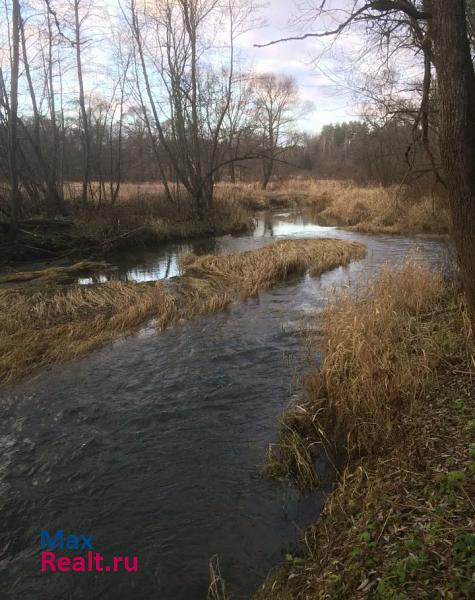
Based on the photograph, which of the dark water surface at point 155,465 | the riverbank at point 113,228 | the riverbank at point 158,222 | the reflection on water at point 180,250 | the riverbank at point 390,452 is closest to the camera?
the riverbank at point 390,452

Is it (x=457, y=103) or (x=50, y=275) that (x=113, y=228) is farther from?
(x=457, y=103)

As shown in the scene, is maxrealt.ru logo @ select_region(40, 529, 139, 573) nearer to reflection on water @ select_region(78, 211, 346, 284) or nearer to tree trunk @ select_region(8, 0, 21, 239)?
reflection on water @ select_region(78, 211, 346, 284)

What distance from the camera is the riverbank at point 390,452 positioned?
2312 millimetres

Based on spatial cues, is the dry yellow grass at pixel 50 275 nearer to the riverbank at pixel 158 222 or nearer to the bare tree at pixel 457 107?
the riverbank at pixel 158 222

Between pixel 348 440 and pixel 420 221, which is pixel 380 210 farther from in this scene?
pixel 348 440

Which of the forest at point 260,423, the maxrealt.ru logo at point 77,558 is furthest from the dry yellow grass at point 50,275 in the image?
the maxrealt.ru logo at point 77,558

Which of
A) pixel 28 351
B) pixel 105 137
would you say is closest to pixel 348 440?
pixel 28 351

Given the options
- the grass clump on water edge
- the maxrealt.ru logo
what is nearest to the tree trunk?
the grass clump on water edge

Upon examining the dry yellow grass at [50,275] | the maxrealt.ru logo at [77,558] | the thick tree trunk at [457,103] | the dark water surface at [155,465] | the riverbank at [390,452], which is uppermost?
the thick tree trunk at [457,103]

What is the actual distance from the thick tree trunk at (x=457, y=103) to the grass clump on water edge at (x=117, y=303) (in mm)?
5236

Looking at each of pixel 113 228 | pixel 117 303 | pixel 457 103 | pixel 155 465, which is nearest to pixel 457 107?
pixel 457 103

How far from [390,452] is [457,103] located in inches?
129

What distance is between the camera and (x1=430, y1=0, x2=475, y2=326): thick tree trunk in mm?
3979

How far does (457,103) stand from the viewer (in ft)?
13.2
